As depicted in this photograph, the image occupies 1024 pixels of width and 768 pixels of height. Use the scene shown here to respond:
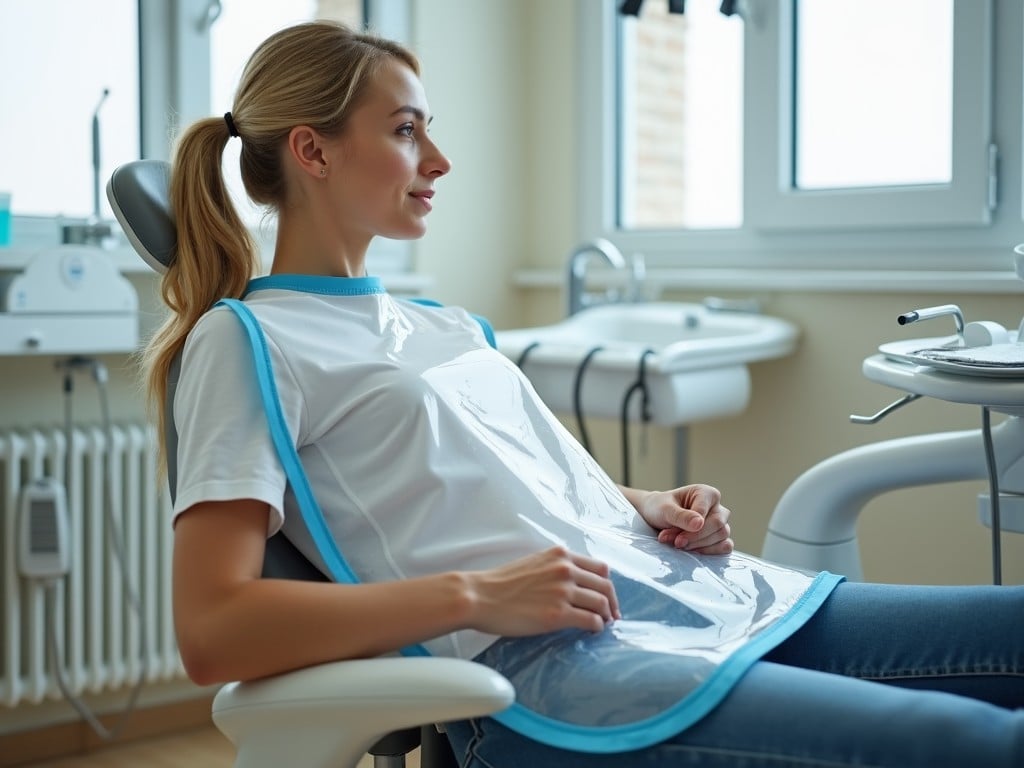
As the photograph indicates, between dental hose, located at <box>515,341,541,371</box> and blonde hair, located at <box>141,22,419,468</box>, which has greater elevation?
blonde hair, located at <box>141,22,419,468</box>

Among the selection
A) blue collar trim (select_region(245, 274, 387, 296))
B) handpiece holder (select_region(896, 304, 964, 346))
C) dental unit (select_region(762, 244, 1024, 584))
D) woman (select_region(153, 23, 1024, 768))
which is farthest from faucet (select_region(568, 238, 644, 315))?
blue collar trim (select_region(245, 274, 387, 296))

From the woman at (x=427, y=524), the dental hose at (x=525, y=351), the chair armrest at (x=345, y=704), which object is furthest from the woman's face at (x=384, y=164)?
the dental hose at (x=525, y=351)

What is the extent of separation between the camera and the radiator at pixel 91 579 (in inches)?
85.1

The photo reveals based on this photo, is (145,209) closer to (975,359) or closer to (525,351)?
(975,359)

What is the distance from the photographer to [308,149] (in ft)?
4.07

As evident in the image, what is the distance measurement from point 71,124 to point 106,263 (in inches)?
15.4

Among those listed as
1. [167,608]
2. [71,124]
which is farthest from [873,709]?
[71,124]

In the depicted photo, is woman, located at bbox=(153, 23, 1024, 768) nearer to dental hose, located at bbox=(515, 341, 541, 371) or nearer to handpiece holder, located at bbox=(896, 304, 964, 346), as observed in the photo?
handpiece holder, located at bbox=(896, 304, 964, 346)

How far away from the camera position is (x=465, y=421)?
113cm

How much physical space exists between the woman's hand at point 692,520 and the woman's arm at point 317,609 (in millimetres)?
279

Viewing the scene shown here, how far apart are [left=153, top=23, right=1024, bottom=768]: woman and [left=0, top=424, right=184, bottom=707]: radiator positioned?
1.13 meters

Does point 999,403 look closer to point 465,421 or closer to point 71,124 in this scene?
point 465,421

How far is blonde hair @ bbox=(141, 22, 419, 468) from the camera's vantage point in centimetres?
120

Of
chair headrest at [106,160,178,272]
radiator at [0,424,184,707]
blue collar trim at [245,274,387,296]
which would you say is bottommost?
radiator at [0,424,184,707]
